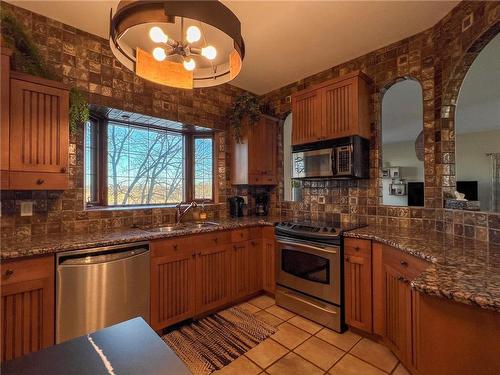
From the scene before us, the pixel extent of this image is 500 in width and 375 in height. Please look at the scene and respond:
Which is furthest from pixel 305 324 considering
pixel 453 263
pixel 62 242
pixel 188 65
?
pixel 188 65

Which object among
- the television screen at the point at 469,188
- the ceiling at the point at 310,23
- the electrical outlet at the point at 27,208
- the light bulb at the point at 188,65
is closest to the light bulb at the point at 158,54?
the light bulb at the point at 188,65

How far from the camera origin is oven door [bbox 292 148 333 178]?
259 centimetres

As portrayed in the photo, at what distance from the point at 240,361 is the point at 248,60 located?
9.51 ft

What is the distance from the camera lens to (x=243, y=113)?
3.18 meters

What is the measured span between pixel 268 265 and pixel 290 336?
835mm

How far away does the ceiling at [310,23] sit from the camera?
1.95 m

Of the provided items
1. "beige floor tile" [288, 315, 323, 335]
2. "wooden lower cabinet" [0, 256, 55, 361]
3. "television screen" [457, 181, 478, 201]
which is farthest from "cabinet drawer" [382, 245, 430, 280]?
"television screen" [457, 181, 478, 201]

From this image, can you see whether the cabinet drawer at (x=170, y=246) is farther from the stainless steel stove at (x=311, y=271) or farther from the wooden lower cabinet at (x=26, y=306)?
the stainless steel stove at (x=311, y=271)

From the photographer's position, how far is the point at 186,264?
2.28 metres

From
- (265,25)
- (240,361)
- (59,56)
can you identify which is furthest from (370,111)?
(59,56)

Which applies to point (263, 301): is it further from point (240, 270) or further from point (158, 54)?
point (158, 54)

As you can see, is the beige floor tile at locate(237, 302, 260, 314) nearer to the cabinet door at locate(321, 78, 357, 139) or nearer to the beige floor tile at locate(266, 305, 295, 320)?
the beige floor tile at locate(266, 305, 295, 320)

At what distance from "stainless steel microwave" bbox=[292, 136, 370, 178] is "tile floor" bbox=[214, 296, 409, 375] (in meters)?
1.48

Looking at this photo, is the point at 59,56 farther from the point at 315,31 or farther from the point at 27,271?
the point at 315,31
